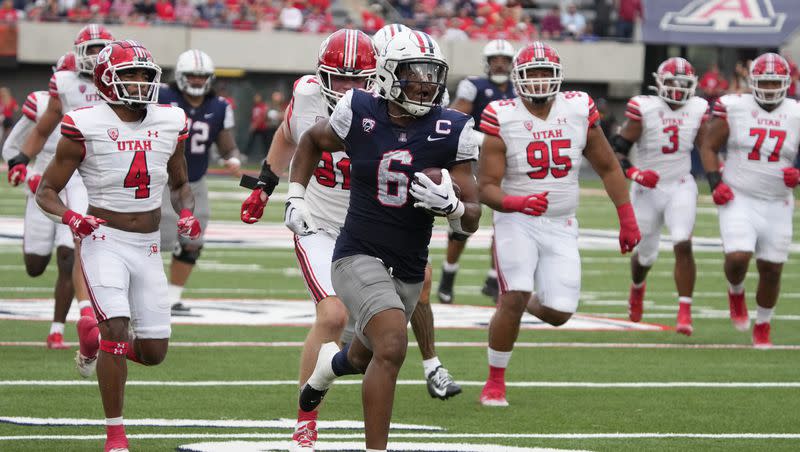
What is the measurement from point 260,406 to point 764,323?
3.92 metres

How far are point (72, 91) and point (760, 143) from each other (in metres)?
4.45

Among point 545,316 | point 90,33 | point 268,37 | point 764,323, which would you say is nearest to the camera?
point 545,316

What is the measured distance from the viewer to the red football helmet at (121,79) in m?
6.30

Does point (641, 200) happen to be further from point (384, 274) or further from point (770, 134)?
point (384, 274)

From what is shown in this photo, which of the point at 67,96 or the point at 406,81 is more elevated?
the point at 406,81

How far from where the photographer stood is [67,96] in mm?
9023

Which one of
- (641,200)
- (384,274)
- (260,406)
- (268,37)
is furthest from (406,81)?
(268,37)

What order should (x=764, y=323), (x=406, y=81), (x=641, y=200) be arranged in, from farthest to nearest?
(x=641, y=200)
(x=764, y=323)
(x=406, y=81)

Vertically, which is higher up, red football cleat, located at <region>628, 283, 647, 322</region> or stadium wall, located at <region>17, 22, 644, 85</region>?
red football cleat, located at <region>628, 283, 647, 322</region>

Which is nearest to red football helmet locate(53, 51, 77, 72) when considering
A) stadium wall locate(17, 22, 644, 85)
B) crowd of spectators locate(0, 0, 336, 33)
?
stadium wall locate(17, 22, 644, 85)

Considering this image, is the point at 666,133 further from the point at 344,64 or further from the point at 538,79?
the point at 344,64

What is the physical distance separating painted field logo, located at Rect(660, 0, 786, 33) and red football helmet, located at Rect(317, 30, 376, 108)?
24.6 m

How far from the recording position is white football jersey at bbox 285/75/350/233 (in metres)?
6.71

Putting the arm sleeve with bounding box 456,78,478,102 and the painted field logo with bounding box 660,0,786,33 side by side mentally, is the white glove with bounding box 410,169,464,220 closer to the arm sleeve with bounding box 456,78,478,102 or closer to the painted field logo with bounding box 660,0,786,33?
the arm sleeve with bounding box 456,78,478,102
